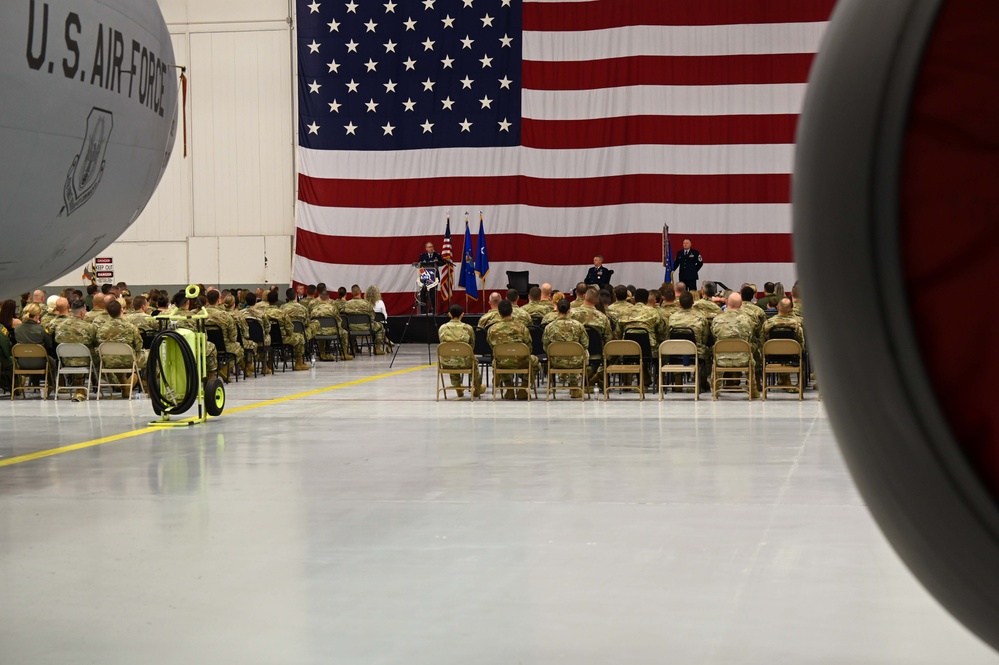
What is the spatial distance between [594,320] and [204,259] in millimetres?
14882

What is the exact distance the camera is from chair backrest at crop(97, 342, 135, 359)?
13664 millimetres

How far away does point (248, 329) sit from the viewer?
17000 mm

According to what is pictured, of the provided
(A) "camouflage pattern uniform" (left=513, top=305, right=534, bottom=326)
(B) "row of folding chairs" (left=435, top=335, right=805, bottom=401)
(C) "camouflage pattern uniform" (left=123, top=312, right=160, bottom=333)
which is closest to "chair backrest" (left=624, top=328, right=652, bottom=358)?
(B) "row of folding chairs" (left=435, top=335, right=805, bottom=401)

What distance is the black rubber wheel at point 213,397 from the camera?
1148 centimetres

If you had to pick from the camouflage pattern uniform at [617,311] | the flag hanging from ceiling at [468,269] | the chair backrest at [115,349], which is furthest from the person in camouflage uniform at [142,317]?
the flag hanging from ceiling at [468,269]

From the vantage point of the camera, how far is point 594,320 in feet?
45.8

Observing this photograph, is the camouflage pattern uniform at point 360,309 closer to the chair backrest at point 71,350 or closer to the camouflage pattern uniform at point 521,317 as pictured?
the camouflage pattern uniform at point 521,317

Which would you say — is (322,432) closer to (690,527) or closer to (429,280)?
(690,527)

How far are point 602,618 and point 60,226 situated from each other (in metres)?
2.98

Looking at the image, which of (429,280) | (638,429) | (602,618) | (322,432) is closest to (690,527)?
(602,618)

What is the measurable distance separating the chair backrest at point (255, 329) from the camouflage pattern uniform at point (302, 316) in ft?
3.86

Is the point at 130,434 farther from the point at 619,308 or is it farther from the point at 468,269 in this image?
the point at 468,269

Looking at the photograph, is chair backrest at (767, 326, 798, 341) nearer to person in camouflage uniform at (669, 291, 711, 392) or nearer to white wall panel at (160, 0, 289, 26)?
person in camouflage uniform at (669, 291, 711, 392)

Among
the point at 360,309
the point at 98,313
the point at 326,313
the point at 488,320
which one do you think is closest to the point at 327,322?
the point at 326,313
